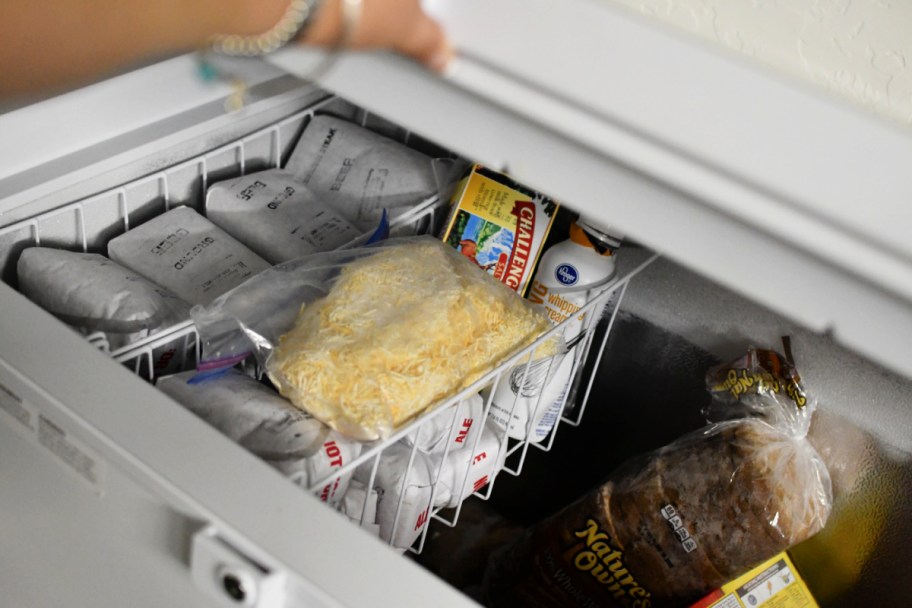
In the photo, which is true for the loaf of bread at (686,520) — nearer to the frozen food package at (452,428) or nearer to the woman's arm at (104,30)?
the frozen food package at (452,428)

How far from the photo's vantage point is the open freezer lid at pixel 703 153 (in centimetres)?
49

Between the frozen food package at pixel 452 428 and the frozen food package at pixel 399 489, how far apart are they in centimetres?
1

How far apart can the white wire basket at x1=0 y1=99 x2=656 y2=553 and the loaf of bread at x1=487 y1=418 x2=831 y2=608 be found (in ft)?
0.31

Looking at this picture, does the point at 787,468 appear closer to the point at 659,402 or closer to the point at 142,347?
the point at 659,402

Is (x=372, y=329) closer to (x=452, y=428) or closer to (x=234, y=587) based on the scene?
(x=452, y=428)

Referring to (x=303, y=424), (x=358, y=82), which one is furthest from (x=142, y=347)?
(x=358, y=82)

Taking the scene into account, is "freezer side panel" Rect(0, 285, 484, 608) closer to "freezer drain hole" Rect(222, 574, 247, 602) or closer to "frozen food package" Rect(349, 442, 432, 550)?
"freezer drain hole" Rect(222, 574, 247, 602)

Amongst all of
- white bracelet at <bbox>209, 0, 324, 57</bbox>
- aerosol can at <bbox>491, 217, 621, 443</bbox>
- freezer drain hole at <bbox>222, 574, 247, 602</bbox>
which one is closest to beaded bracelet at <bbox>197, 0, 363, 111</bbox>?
white bracelet at <bbox>209, 0, 324, 57</bbox>

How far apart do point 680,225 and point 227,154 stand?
0.55 metres

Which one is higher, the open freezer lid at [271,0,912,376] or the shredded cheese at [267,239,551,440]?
the open freezer lid at [271,0,912,376]

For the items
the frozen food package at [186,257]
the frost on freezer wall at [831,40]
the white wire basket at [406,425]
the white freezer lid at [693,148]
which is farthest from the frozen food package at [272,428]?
the frost on freezer wall at [831,40]

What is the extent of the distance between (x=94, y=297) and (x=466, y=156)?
1.13 ft

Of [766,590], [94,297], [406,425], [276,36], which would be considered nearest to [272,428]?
[406,425]

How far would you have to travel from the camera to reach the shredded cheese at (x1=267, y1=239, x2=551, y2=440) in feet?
2.39
